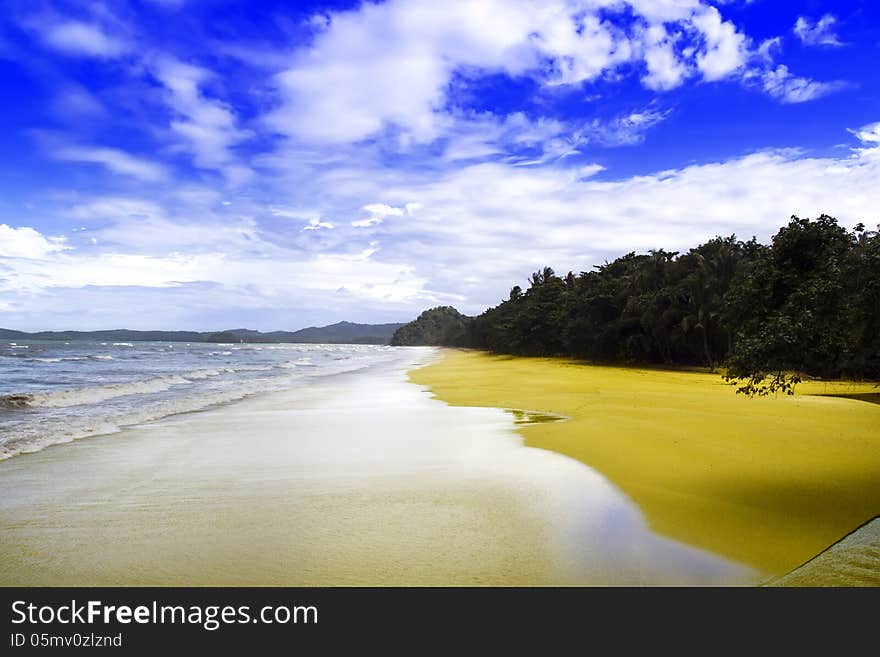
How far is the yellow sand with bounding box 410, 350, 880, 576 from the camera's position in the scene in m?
5.79

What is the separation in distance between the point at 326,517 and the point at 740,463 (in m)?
6.46

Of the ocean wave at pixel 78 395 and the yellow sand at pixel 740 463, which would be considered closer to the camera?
the yellow sand at pixel 740 463

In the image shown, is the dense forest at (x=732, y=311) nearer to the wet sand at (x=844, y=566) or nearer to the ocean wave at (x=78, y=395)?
the wet sand at (x=844, y=566)

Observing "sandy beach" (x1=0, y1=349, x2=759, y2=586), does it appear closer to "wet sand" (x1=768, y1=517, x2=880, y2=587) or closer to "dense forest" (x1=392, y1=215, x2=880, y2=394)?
"wet sand" (x1=768, y1=517, x2=880, y2=587)

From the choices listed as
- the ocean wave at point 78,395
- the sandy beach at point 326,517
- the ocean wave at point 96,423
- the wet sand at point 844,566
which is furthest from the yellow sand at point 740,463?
the ocean wave at point 78,395

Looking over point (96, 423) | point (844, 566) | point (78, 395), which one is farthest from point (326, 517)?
point (78, 395)

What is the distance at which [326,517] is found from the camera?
6488mm

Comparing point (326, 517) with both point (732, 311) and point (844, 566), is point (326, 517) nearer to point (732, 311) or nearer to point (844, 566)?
point (844, 566)

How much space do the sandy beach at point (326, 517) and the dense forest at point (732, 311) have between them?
10.4ft


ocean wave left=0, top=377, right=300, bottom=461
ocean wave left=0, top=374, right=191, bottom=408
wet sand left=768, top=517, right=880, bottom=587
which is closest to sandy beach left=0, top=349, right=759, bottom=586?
wet sand left=768, top=517, right=880, bottom=587

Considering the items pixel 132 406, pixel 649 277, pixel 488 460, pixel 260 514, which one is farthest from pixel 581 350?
pixel 260 514

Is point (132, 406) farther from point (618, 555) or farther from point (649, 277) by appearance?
point (649, 277)

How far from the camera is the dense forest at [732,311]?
7141 millimetres
